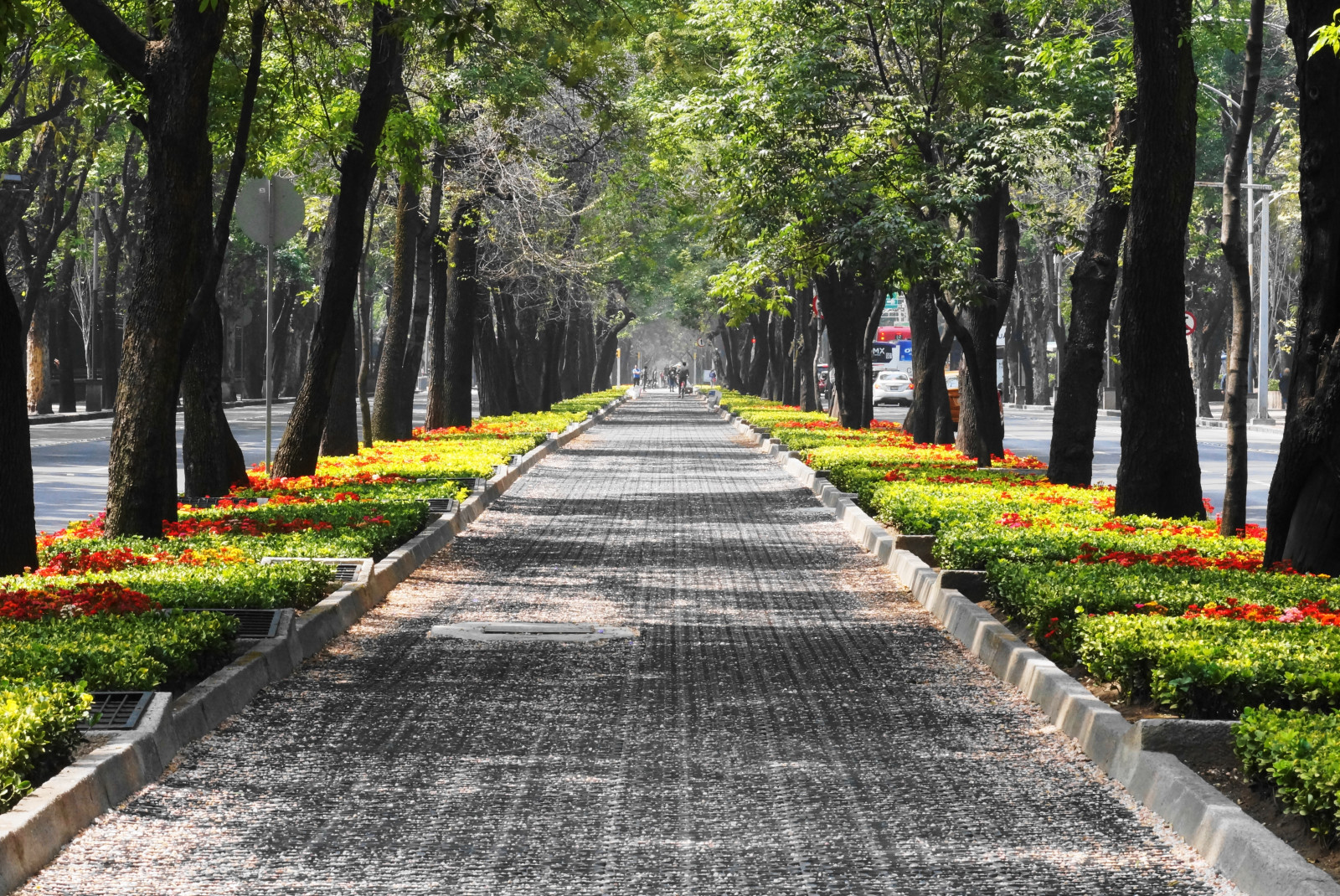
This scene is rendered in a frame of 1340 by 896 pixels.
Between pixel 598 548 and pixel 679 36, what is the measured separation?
643 inches

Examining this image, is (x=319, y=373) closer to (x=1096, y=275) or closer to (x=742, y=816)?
(x=1096, y=275)

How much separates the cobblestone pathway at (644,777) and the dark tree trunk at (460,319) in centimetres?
2212

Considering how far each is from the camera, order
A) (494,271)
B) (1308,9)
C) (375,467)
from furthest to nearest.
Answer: (494,271), (375,467), (1308,9)

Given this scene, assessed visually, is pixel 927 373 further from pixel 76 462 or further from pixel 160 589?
pixel 160 589

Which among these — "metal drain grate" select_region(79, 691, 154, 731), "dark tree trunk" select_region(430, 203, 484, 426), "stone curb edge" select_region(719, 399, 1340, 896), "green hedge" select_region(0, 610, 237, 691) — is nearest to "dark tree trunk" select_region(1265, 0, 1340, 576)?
"stone curb edge" select_region(719, 399, 1340, 896)

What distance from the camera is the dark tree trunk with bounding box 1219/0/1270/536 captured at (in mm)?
13867

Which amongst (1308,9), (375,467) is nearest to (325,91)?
(375,467)

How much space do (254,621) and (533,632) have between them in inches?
75.8

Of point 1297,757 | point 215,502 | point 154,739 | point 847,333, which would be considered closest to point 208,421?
point 215,502

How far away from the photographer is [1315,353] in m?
11.6

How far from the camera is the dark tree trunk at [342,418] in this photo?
2520 cm

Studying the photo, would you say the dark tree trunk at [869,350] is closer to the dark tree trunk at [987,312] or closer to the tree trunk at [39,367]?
the dark tree trunk at [987,312]

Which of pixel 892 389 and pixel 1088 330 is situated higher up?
pixel 1088 330

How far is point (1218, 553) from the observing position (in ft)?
39.9
